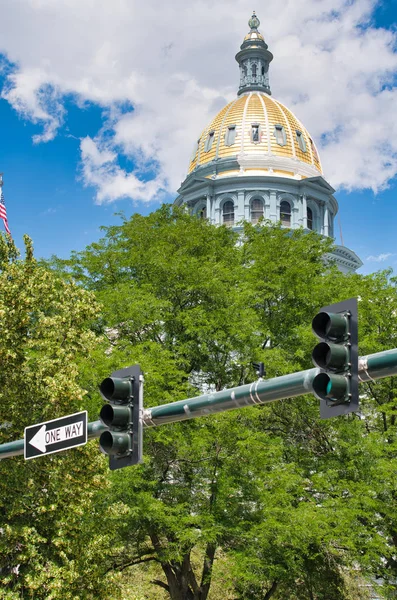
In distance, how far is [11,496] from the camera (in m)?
18.8

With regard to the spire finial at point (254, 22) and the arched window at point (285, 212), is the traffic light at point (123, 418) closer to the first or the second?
the arched window at point (285, 212)

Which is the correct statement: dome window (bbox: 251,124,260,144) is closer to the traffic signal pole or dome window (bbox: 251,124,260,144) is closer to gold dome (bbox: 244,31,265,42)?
gold dome (bbox: 244,31,265,42)

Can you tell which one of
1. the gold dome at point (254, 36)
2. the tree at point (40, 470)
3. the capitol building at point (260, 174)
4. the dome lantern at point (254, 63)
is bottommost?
the tree at point (40, 470)

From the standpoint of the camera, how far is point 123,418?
9.21 metres

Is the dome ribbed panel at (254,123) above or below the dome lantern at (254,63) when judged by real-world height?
below

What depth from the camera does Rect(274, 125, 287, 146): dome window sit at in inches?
3681

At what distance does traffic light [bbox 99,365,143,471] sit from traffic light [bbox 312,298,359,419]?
2.34 meters

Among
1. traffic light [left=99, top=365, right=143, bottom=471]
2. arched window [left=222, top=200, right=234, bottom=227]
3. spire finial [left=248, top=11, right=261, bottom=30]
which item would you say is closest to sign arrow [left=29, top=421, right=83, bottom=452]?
traffic light [left=99, top=365, right=143, bottom=471]

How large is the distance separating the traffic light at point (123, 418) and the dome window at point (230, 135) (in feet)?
283

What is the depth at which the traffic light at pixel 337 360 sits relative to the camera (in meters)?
7.75

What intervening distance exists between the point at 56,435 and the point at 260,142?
85147mm

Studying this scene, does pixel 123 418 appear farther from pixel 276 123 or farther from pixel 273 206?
pixel 276 123

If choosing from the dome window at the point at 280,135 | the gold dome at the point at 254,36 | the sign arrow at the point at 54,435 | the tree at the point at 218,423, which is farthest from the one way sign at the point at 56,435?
the gold dome at the point at 254,36

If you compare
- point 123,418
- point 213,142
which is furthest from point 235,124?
point 123,418
